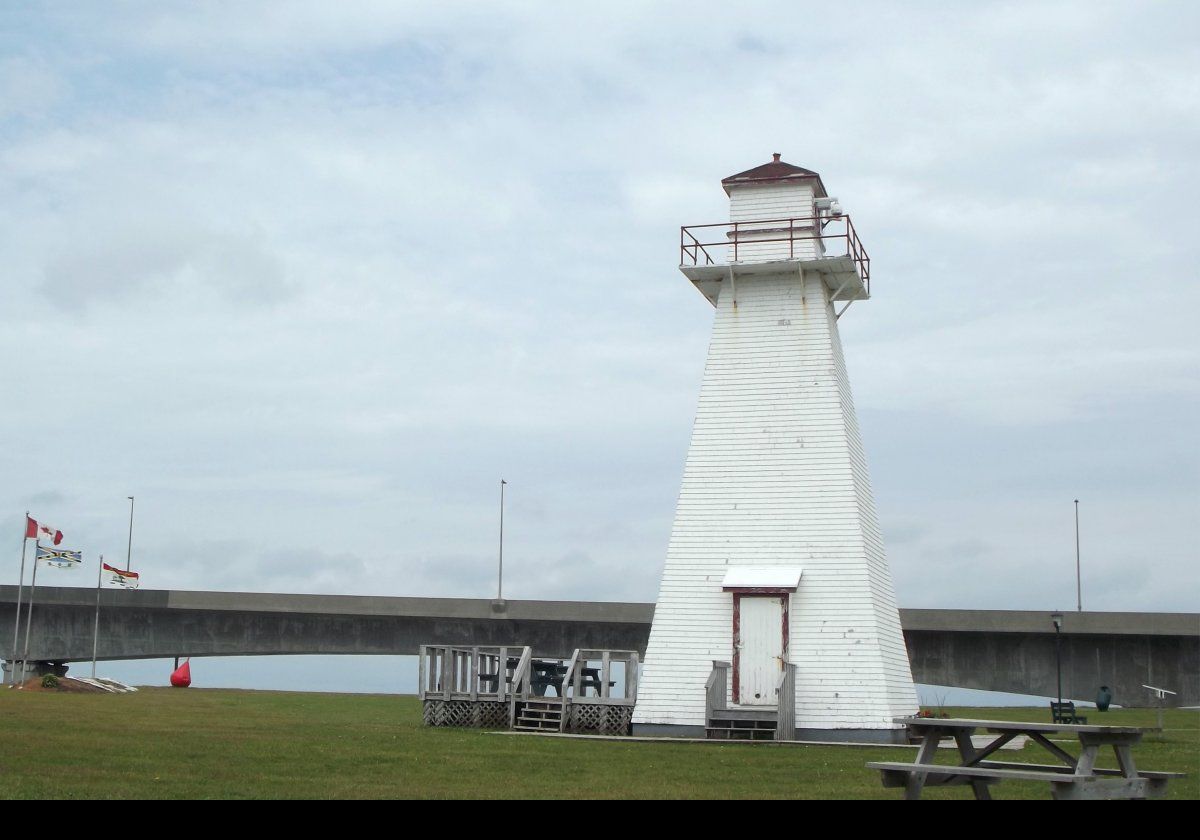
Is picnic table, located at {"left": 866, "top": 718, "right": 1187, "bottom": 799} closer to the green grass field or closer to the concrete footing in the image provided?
the green grass field

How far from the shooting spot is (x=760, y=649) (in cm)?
2412

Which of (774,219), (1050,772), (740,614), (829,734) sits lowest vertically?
(829,734)

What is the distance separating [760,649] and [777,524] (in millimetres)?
2324

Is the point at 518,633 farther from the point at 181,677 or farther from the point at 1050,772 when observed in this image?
the point at 1050,772

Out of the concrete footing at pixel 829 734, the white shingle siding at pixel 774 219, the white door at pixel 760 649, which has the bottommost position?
the concrete footing at pixel 829 734

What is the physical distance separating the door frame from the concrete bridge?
1582cm

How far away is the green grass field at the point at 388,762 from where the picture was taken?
1280 centimetres

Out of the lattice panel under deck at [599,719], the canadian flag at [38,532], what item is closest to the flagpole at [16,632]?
the canadian flag at [38,532]

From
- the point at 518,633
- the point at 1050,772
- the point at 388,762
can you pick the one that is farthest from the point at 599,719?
the point at 518,633

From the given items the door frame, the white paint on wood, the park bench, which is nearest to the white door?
the door frame

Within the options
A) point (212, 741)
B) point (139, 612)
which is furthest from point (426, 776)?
point (139, 612)

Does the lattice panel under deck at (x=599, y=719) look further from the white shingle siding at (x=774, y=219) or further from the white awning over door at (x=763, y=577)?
the white shingle siding at (x=774, y=219)

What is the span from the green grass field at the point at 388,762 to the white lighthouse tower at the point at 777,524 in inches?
81.1
